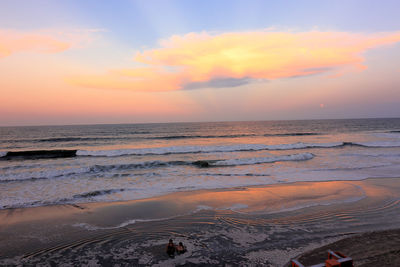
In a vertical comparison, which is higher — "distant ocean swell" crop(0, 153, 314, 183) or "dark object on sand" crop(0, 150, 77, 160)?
"dark object on sand" crop(0, 150, 77, 160)

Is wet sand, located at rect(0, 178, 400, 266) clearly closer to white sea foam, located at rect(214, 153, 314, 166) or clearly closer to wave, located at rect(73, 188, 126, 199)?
wave, located at rect(73, 188, 126, 199)

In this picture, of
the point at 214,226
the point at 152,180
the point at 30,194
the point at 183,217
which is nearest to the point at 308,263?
the point at 214,226

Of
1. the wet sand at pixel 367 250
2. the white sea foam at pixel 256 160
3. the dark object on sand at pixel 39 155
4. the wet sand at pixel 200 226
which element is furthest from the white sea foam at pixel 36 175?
the wet sand at pixel 367 250

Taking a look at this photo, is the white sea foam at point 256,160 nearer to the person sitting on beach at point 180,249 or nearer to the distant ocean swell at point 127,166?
the distant ocean swell at point 127,166

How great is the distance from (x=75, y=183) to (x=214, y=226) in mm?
10676

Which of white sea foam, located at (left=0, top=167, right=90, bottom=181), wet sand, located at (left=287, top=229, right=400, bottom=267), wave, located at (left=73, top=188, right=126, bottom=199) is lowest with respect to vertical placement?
wave, located at (left=73, top=188, right=126, bottom=199)

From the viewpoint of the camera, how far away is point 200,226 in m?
7.76

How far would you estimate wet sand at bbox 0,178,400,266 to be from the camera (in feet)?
19.7

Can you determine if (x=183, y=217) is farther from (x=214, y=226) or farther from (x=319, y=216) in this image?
(x=319, y=216)

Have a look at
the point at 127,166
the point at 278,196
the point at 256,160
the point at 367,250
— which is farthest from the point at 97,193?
the point at 256,160

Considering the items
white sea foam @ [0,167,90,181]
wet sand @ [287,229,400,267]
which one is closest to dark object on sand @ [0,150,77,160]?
white sea foam @ [0,167,90,181]

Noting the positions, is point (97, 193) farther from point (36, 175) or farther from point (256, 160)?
point (256, 160)

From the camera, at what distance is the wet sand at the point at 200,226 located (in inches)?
237

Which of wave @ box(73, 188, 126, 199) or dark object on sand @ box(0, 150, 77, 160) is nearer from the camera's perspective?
wave @ box(73, 188, 126, 199)
